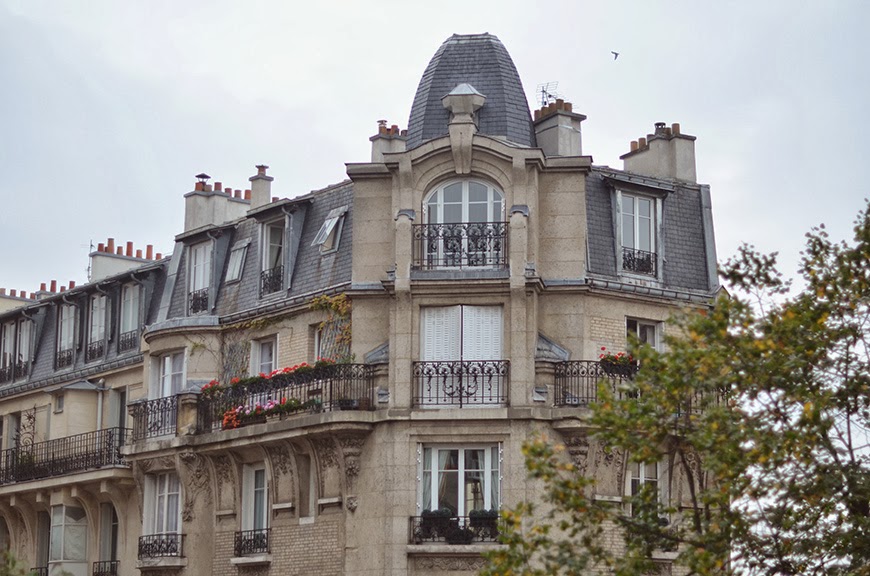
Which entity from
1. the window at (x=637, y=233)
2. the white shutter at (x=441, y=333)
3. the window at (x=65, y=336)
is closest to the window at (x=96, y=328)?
the window at (x=65, y=336)

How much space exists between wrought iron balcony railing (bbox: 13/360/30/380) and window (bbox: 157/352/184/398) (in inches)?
336

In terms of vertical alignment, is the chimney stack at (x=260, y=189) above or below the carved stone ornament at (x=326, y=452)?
above

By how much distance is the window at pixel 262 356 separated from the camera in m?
35.9

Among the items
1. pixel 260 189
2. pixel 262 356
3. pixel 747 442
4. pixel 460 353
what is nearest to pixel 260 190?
pixel 260 189

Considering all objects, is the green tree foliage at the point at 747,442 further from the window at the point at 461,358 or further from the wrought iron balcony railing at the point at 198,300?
the wrought iron balcony railing at the point at 198,300

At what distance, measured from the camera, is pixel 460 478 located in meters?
31.8

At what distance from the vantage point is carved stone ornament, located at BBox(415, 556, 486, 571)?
3117 cm

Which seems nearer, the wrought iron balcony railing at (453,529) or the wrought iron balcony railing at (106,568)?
the wrought iron balcony railing at (453,529)

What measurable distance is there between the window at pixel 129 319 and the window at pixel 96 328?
787 millimetres

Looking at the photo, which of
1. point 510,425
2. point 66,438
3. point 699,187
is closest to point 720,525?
point 510,425

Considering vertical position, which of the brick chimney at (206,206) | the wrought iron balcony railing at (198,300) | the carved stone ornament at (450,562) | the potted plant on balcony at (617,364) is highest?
the brick chimney at (206,206)

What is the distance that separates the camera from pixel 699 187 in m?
35.6

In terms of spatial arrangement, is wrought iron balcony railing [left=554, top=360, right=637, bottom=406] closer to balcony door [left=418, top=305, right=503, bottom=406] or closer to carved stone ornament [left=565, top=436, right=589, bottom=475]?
carved stone ornament [left=565, top=436, right=589, bottom=475]

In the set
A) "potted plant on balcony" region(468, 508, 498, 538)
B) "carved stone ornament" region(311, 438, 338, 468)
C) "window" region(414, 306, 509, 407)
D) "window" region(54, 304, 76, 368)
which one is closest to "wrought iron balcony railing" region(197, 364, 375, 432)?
"carved stone ornament" region(311, 438, 338, 468)
